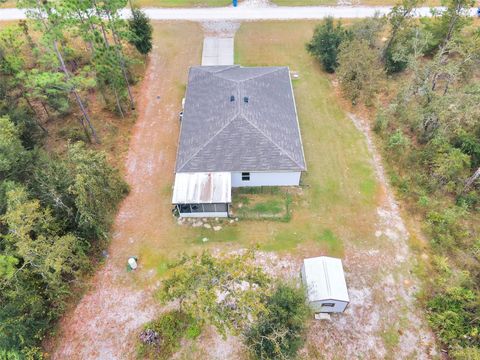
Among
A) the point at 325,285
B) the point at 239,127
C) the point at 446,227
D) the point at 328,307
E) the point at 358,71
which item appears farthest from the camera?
the point at 358,71

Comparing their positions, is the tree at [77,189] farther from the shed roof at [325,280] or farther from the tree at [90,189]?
the shed roof at [325,280]

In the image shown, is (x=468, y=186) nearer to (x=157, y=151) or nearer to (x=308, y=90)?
(x=308, y=90)

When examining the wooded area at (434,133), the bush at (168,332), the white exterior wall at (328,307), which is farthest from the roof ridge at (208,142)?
the wooded area at (434,133)

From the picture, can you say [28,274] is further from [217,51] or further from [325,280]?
[217,51]

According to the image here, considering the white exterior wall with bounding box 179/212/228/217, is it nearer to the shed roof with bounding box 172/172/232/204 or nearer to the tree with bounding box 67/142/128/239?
the shed roof with bounding box 172/172/232/204

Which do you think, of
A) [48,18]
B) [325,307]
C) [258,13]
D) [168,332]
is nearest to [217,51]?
[258,13]
